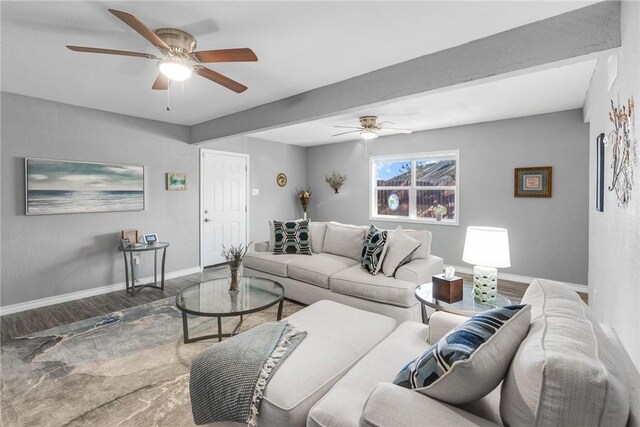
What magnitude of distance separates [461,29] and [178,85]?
2.62 meters

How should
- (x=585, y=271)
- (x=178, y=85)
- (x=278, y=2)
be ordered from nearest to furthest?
(x=278, y=2) < (x=178, y=85) < (x=585, y=271)

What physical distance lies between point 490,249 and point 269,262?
2.52m

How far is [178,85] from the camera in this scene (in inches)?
123

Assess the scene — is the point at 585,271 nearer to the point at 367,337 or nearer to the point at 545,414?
the point at 367,337

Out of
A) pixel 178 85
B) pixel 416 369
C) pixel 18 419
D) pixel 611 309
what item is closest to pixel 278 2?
pixel 178 85

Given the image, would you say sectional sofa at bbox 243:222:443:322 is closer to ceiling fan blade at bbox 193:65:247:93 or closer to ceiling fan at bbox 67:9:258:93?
ceiling fan blade at bbox 193:65:247:93

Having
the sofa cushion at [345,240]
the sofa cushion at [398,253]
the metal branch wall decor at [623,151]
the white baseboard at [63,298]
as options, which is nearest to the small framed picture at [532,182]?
the sofa cushion at [398,253]

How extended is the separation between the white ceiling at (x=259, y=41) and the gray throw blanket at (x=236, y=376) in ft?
6.38

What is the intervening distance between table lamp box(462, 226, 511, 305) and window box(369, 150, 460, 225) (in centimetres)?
302

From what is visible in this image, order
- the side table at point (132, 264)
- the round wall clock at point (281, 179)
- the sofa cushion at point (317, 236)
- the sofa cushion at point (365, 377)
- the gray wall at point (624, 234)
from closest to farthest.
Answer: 1. the sofa cushion at point (365, 377)
2. the gray wall at point (624, 234)
3. the side table at point (132, 264)
4. the sofa cushion at point (317, 236)
5. the round wall clock at point (281, 179)

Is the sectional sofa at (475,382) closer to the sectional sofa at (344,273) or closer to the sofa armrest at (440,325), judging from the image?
the sofa armrest at (440,325)

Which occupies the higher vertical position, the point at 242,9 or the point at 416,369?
the point at 242,9

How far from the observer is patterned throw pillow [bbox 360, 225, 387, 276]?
3217mm

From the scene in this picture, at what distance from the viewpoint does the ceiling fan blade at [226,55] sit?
196 cm
